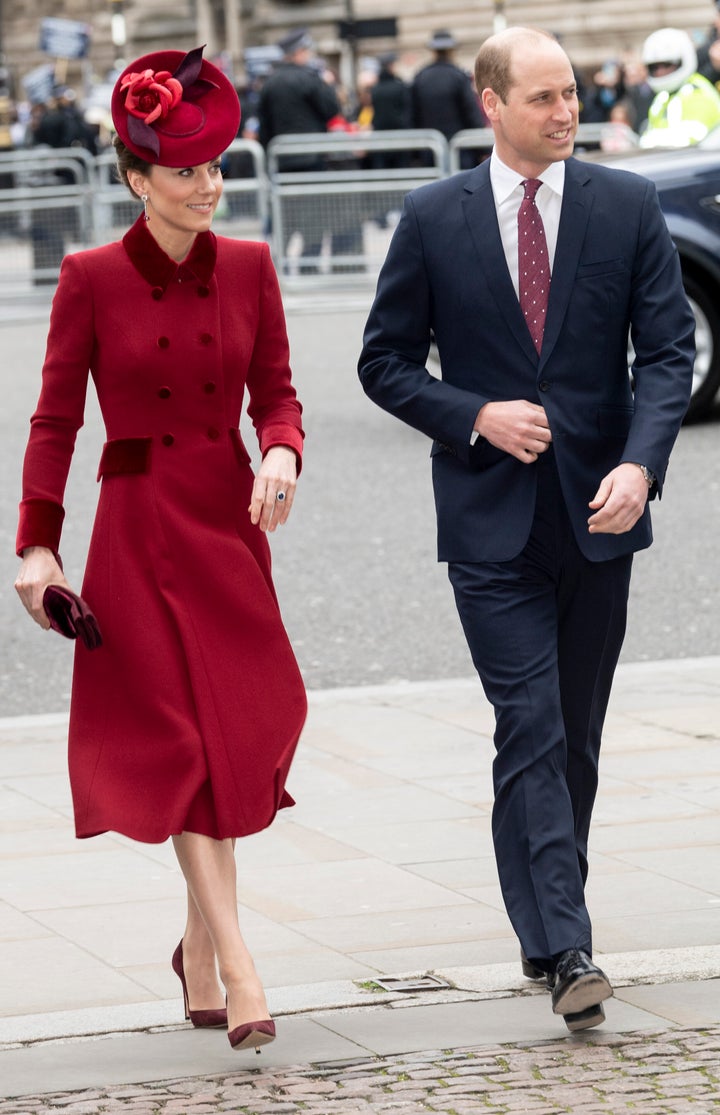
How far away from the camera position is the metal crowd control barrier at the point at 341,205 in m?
18.7

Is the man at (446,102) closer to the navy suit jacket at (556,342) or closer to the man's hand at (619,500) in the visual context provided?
the navy suit jacket at (556,342)

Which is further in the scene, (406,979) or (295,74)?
(295,74)

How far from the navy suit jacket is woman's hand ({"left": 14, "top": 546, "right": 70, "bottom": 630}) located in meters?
0.76

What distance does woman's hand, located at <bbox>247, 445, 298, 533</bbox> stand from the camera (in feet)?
13.5

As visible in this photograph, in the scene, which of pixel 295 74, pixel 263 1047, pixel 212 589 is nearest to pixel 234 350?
pixel 212 589

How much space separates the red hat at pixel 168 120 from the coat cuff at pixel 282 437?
518 mm

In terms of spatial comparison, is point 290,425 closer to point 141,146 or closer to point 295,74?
point 141,146

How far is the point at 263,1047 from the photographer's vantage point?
13.7 ft

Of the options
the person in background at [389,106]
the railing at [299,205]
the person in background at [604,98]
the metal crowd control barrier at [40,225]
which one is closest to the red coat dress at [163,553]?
the railing at [299,205]

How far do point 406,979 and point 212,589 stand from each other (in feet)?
3.03

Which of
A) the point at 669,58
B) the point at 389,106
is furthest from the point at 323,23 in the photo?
the point at 669,58

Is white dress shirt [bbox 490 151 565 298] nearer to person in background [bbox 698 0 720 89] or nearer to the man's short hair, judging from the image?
the man's short hair

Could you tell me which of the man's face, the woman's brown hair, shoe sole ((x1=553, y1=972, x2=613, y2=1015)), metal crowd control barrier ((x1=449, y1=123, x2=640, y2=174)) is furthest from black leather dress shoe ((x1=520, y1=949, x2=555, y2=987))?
metal crowd control barrier ((x1=449, y1=123, x2=640, y2=174))

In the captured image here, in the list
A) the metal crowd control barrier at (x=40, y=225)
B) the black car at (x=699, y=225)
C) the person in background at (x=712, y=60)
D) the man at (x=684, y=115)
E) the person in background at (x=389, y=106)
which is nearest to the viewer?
the black car at (x=699, y=225)
